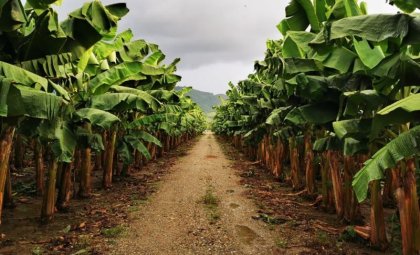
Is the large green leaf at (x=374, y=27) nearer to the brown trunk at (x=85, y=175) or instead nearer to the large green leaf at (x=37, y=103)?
the large green leaf at (x=37, y=103)

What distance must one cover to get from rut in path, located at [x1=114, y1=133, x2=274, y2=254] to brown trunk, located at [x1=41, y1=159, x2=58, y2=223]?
1.94 meters

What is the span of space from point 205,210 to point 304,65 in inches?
196

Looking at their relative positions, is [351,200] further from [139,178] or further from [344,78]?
[139,178]

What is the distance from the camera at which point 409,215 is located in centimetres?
560

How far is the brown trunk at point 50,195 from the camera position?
26.7ft

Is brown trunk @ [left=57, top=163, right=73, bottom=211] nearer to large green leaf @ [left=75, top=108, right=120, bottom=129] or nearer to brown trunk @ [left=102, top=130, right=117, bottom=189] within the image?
large green leaf @ [left=75, top=108, right=120, bottom=129]

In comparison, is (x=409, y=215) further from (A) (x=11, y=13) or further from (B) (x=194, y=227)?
(A) (x=11, y=13)

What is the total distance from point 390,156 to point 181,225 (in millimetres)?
5586

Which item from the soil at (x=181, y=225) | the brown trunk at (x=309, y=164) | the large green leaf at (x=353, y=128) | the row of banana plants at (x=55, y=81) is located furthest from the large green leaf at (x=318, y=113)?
the row of banana plants at (x=55, y=81)

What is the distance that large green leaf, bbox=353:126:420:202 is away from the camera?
14.1ft

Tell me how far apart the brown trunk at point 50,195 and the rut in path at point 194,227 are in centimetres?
194

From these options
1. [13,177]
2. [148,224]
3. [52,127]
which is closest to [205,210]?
[148,224]

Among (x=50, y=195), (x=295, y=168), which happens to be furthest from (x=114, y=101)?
(x=295, y=168)

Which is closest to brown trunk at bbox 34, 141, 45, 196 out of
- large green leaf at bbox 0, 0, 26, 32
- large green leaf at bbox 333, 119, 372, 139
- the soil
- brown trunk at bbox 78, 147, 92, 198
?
the soil
